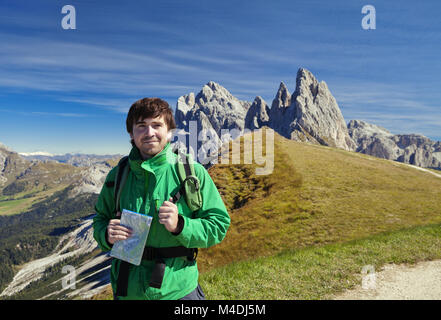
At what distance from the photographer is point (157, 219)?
453 cm

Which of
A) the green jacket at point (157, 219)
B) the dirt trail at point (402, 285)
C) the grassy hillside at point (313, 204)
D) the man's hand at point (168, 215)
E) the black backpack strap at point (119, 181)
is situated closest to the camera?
the man's hand at point (168, 215)

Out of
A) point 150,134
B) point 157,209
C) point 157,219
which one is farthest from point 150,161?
point 157,219

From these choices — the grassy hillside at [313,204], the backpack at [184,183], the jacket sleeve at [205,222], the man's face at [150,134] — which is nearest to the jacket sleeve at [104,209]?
the backpack at [184,183]

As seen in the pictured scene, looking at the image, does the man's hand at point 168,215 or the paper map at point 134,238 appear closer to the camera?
the man's hand at point 168,215

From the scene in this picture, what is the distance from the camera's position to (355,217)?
2377 cm

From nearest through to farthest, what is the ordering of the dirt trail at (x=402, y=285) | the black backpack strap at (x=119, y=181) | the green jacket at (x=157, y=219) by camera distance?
the green jacket at (x=157, y=219) < the black backpack strap at (x=119, y=181) < the dirt trail at (x=402, y=285)

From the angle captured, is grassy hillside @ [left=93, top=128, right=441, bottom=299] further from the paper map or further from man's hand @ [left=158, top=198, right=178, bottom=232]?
man's hand @ [left=158, top=198, right=178, bottom=232]

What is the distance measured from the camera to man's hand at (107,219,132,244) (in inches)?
163

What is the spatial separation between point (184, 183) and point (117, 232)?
139 cm

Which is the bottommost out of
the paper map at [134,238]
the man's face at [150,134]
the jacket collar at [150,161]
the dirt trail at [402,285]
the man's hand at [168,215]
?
the dirt trail at [402,285]

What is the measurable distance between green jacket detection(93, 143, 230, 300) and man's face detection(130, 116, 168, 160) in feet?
0.53

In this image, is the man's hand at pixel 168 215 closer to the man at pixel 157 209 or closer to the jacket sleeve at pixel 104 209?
the man at pixel 157 209

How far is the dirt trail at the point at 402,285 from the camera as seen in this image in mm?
11531
